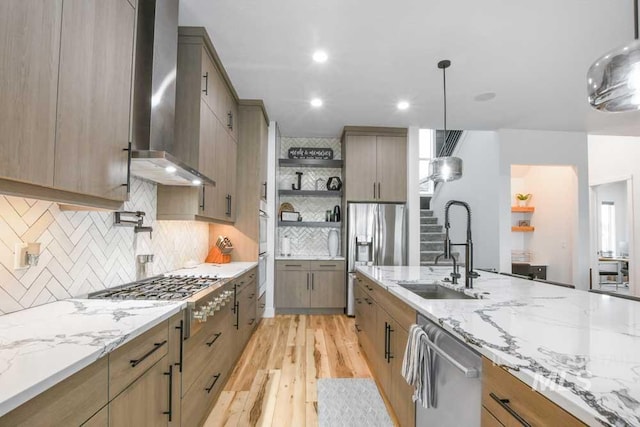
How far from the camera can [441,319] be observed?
4.39 ft

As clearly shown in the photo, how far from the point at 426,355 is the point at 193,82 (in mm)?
2571

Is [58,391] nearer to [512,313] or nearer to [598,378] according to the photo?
[598,378]

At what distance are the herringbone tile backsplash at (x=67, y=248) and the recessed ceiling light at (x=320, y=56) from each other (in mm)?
1849

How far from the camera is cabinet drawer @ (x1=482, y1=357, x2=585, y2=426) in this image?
0.74 meters

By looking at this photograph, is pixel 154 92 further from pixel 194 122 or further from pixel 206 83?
pixel 206 83

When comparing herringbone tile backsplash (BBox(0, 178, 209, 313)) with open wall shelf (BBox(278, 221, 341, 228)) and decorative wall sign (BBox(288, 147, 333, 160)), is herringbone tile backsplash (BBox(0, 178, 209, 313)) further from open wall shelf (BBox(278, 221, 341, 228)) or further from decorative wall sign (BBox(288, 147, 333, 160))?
decorative wall sign (BBox(288, 147, 333, 160))

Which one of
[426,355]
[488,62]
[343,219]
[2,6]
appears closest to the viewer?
[2,6]

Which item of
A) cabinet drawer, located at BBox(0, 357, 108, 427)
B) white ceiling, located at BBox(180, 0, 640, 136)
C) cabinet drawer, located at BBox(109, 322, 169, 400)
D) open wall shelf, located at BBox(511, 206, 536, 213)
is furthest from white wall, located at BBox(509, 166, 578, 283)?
cabinet drawer, located at BBox(0, 357, 108, 427)

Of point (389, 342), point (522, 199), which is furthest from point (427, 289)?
point (522, 199)

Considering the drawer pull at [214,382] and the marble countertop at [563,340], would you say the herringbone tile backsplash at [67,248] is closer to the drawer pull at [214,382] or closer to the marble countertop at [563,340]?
the drawer pull at [214,382]

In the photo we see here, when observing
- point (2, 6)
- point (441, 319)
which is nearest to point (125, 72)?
point (2, 6)

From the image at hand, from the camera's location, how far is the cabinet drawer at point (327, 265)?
4879 mm

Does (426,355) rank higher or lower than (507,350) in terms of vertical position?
lower

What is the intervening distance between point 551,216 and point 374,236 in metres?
3.47
